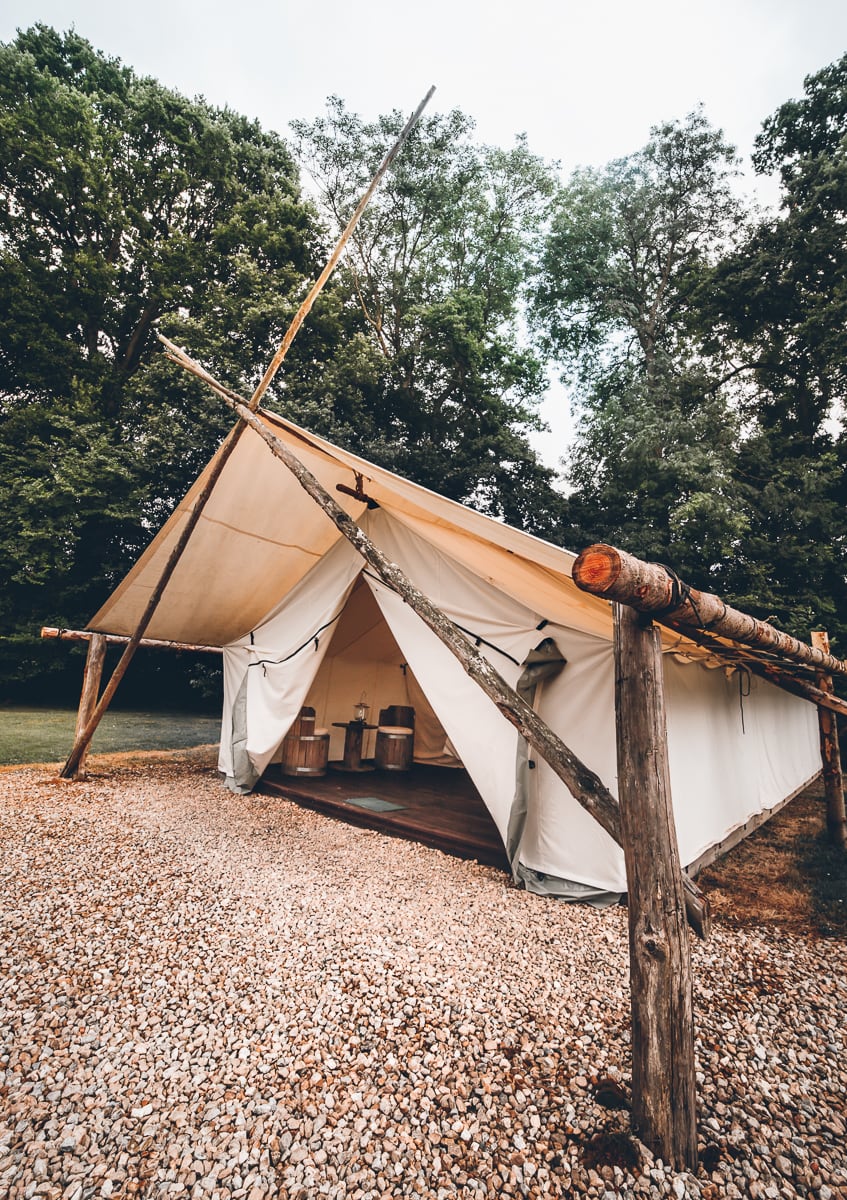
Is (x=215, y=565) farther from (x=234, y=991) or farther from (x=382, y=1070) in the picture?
(x=382, y=1070)

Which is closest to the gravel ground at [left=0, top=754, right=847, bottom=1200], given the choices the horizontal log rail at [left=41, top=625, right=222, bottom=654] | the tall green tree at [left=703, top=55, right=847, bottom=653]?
the horizontal log rail at [left=41, top=625, right=222, bottom=654]

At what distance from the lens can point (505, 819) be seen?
3021 millimetres

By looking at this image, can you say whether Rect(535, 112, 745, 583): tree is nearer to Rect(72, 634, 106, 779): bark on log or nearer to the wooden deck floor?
the wooden deck floor

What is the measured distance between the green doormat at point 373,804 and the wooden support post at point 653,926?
290cm

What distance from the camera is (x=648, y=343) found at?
1055 cm

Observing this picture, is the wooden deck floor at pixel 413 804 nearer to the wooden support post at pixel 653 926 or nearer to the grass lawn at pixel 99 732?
the wooden support post at pixel 653 926

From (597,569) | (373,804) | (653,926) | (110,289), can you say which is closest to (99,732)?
(373,804)

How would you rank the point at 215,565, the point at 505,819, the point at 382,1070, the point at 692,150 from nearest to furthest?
1. the point at 382,1070
2. the point at 505,819
3. the point at 215,565
4. the point at 692,150

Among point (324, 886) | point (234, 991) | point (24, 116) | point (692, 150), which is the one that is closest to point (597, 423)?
point (692, 150)

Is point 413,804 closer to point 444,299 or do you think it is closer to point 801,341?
point 444,299

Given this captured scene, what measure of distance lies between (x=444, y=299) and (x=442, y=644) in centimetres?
969

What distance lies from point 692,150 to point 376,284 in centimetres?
686

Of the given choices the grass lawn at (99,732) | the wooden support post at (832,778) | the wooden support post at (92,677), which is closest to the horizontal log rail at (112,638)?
the wooden support post at (92,677)

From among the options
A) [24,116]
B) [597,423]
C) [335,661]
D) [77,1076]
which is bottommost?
[77,1076]
